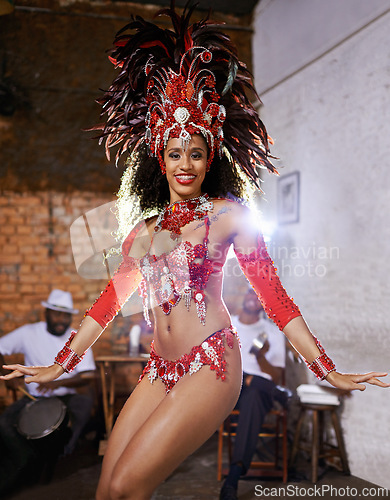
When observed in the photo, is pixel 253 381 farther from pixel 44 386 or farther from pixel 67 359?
pixel 67 359

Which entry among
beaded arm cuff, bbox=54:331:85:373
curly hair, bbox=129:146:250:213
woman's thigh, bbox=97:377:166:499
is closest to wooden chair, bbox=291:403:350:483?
curly hair, bbox=129:146:250:213

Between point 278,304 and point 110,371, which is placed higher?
point 278,304

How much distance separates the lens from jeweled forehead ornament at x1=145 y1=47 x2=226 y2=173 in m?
2.01

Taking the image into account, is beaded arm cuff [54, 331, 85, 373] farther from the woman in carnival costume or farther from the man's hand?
the man's hand

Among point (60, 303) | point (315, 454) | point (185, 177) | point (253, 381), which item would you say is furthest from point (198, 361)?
point (60, 303)

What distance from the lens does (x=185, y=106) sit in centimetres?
203

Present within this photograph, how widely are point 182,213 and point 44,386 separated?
10.3 feet

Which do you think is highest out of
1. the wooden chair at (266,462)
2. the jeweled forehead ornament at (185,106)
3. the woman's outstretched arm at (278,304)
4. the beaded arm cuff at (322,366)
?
the jeweled forehead ornament at (185,106)

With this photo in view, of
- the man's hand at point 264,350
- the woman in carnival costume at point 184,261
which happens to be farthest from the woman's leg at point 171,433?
the man's hand at point 264,350

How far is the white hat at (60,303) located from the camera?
196 inches

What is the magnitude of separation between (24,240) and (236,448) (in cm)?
336

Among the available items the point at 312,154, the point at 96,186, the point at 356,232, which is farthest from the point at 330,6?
the point at 96,186

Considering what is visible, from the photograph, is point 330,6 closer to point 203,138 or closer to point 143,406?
point 203,138

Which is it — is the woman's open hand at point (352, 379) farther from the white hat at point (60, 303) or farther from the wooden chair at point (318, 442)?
the white hat at point (60, 303)
